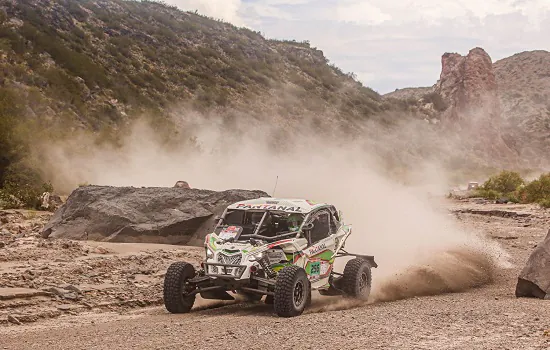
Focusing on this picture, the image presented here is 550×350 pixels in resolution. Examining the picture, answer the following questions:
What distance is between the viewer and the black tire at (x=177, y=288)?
1093 centimetres

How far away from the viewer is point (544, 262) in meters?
12.1

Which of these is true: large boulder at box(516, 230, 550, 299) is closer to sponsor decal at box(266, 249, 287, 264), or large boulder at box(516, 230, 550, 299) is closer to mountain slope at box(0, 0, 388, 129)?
sponsor decal at box(266, 249, 287, 264)

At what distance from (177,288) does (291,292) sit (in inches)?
75.3

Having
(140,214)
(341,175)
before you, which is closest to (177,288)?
(140,214)

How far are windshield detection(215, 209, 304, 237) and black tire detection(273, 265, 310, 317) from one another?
1.22m

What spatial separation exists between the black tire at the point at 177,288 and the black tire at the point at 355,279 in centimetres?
284

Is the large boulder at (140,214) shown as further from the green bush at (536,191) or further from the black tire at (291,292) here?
the green bush at (536,191)

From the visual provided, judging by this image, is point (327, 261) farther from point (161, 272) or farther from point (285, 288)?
point (161, 272)

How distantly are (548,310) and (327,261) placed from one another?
12.1 feet

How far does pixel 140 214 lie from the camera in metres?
18.1

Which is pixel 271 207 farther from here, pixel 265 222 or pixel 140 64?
pixel 140 64

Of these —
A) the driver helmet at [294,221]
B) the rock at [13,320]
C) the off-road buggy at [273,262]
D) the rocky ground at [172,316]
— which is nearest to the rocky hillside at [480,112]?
the rocky ground at [172,316]

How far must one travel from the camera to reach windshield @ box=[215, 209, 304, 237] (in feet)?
38.5

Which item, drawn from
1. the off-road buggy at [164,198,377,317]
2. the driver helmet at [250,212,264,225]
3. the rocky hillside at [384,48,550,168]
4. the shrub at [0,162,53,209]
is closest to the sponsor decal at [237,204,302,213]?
the off-road buggy at [164,198,377,317]
